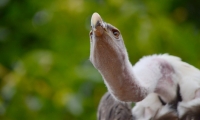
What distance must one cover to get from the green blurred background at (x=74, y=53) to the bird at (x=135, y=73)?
100 centimetres

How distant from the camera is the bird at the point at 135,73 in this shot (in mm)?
1591

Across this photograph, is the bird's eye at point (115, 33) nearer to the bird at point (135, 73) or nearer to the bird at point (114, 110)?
the bird at point (135, 73)

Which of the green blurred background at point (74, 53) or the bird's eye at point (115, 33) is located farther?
the green blurred background at point (74, 53)

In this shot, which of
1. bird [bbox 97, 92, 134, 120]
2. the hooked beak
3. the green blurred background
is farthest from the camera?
the green blurred background

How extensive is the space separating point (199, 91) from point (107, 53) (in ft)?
1.08

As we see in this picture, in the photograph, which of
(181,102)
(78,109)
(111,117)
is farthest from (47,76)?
(181,102)

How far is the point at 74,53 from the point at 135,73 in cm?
125

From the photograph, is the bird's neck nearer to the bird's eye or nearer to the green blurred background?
the bird's eye

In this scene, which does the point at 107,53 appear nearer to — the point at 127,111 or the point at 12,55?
the point at 127,111

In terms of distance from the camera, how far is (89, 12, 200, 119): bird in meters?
1.59

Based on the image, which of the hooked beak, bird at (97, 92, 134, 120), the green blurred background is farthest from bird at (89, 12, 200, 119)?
the green blurred background

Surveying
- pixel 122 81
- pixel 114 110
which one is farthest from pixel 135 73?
pixel 114 110

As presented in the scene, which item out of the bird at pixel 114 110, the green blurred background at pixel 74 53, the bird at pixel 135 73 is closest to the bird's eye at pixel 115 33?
the bird at pixel 135 73

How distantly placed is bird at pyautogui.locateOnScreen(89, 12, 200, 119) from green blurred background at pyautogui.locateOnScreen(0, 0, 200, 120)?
1001 millimetres
